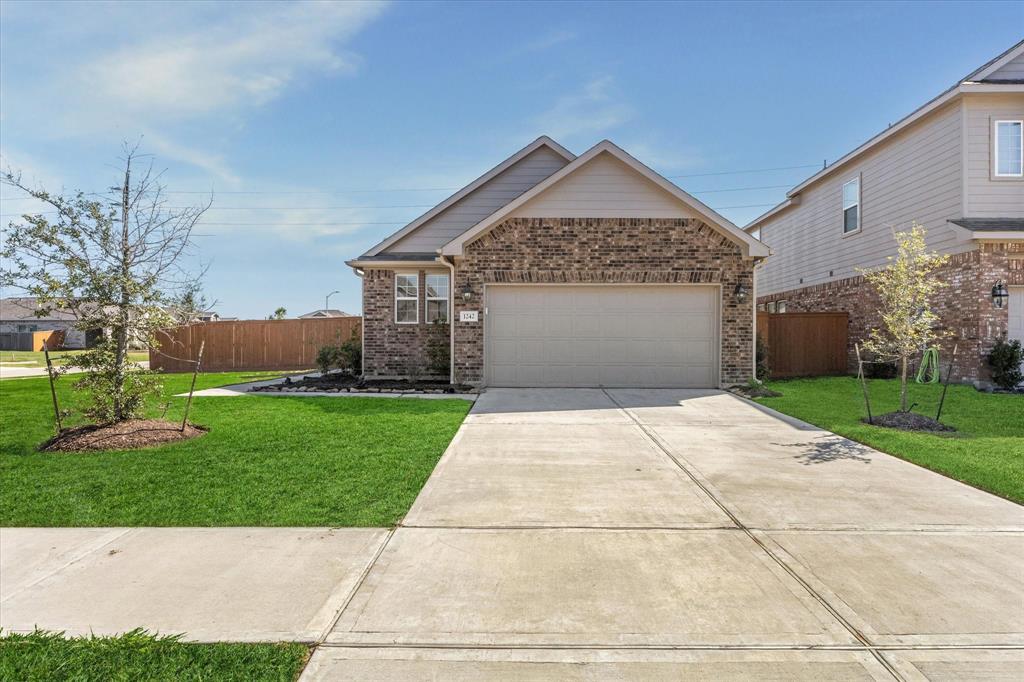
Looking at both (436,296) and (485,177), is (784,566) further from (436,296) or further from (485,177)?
(485,177)

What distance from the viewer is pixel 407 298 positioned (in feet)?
43.2

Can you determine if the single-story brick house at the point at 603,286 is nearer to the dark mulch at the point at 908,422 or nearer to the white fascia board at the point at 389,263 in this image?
the white fascia board at the point at 389,263

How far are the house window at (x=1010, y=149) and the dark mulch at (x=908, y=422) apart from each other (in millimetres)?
7767

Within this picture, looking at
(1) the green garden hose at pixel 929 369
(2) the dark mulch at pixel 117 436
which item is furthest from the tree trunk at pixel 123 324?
(1) the green garden hose at pixel 929 369

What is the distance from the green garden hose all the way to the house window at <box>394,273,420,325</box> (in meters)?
12.2

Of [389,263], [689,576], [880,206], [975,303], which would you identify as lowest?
[689,576]

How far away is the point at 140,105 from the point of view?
11.9 m

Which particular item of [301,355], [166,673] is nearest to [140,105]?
[301,355]

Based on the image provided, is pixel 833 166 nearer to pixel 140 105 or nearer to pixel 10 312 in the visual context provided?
pixel 140 105

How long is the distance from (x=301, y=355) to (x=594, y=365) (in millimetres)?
12995

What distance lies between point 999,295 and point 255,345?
22.1 m

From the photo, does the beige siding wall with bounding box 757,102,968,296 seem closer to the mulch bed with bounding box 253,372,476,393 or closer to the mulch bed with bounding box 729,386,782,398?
the mulch bed with bounding box 729,386,782,398

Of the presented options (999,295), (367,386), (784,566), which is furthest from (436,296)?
(999,295)

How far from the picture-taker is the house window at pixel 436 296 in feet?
43.0
